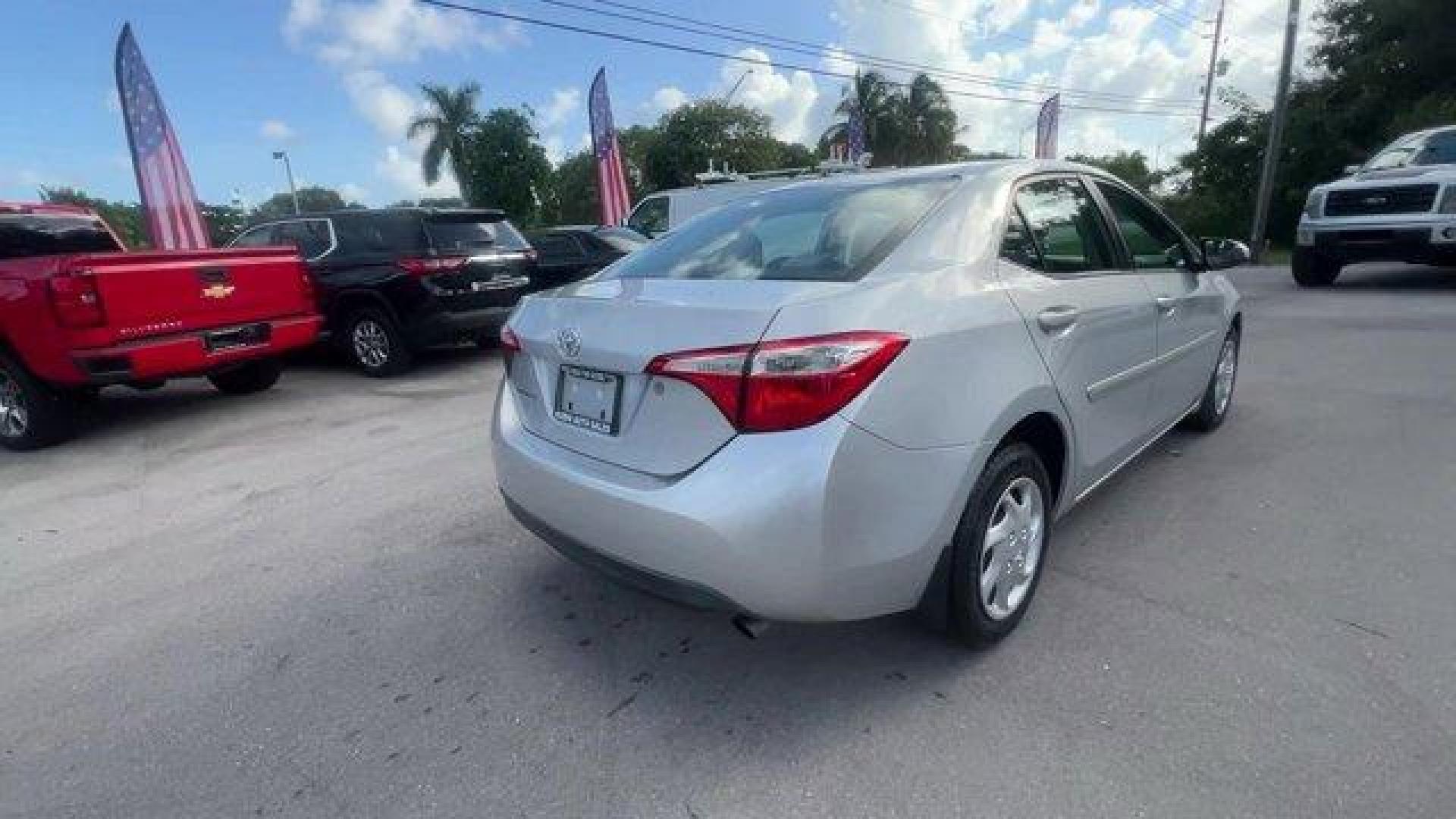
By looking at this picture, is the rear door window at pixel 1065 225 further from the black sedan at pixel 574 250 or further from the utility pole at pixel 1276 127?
the utility pole at pixel 1276 127

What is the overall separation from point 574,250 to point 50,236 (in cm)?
545

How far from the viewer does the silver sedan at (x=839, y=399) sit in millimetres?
1973

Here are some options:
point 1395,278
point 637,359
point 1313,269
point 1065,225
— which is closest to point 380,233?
point 637,359

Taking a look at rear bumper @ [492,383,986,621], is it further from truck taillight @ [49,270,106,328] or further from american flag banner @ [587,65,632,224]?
american flag banner @ [587,65,632,224]

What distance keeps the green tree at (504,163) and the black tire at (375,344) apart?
36.4 m

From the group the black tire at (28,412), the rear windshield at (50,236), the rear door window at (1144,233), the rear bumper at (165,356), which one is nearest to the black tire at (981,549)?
the rear door window at (1144,233)

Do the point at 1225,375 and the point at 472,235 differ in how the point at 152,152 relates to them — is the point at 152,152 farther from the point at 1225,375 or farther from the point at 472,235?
the point at 1225,375

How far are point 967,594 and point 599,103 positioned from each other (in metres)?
22.5

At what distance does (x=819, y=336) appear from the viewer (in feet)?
6.49

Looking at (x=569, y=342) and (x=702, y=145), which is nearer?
(x=569, y=342)

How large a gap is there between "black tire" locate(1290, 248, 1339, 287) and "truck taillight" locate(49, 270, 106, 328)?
44.6 ft

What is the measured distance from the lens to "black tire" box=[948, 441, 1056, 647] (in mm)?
2305

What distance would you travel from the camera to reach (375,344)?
25.1ft

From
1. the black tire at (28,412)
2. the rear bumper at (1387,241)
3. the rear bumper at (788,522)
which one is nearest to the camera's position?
the rear bumper at (788,522)
